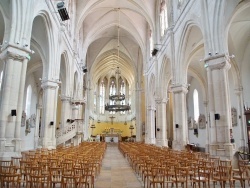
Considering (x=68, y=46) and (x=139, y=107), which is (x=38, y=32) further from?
(x=139, y=107)

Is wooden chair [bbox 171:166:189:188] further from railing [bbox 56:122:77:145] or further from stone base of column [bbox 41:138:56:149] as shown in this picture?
railing [bbox 56:122:77:145]

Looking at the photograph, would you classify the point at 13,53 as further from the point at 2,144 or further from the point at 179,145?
the point at 179,145

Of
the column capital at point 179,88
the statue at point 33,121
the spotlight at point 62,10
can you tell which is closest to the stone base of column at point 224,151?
the column capital at point 179,88

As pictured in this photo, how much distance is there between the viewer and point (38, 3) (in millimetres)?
11969

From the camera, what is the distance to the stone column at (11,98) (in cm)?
891

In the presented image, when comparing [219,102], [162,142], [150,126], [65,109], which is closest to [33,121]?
[65,109]

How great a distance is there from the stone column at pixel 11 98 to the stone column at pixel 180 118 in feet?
33.2

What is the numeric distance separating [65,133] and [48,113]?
370 cm

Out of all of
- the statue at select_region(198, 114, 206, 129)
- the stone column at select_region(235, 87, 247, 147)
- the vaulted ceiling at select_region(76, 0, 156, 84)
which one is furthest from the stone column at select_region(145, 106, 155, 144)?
the stone column at select_region(235, 87, 247, 147)

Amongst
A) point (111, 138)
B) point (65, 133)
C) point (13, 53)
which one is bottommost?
point (111, 138)

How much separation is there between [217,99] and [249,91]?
7.98 metres

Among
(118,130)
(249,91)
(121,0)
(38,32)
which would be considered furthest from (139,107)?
(38,32)

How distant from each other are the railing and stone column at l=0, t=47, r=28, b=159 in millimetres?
7747

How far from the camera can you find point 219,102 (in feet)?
32.5
